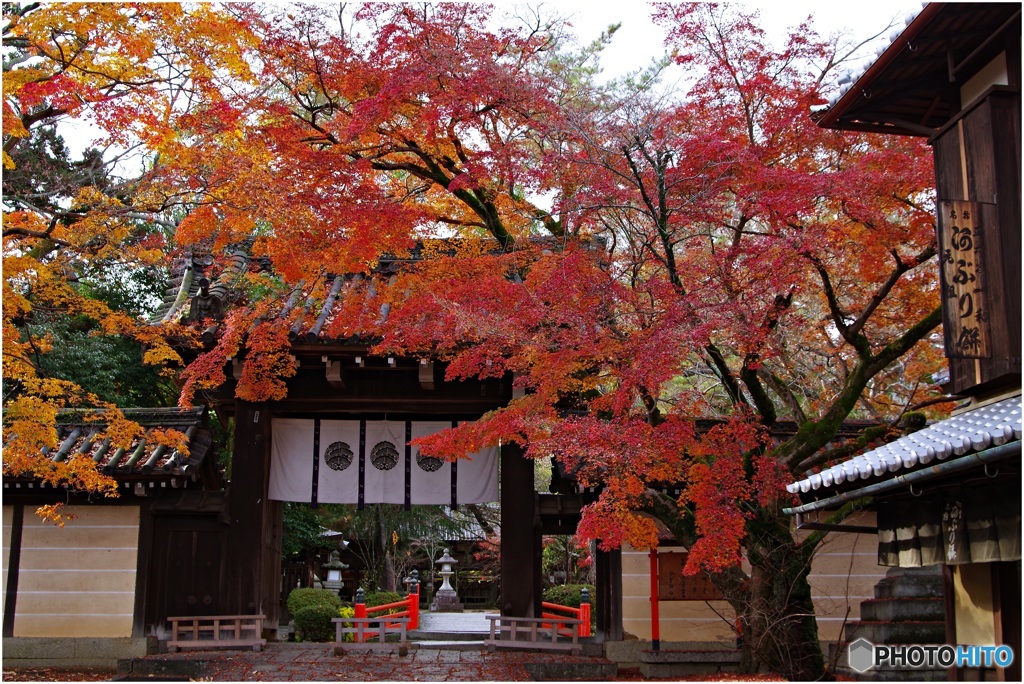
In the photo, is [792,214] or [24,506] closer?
[792,214]

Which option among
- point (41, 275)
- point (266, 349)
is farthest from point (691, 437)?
point (41, 275)

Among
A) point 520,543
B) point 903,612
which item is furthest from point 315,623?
point 903,612

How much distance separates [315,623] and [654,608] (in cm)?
761

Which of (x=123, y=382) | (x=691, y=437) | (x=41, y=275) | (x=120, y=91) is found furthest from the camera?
(x=123, y=382)

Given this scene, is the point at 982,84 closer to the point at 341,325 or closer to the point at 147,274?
the point at 341,325

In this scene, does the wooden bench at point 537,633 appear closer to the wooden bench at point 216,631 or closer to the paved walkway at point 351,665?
the paved walkway at point 351,665

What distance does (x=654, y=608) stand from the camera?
13.0m

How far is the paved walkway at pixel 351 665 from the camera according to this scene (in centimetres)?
1173

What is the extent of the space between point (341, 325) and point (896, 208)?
7953mm

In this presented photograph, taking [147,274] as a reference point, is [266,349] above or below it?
below

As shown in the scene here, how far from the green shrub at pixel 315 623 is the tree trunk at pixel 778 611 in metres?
9.98

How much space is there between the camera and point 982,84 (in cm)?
778

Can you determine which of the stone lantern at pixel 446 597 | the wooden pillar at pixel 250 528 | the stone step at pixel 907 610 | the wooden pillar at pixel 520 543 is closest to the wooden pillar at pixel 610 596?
the wooden pillar at pixel 520 543

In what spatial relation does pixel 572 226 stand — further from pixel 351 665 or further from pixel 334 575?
pixel 334 575
